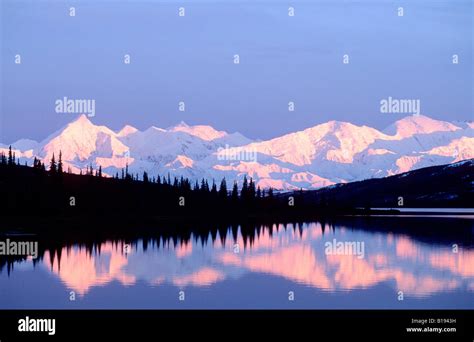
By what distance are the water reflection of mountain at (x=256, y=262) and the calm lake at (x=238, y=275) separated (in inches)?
3.8

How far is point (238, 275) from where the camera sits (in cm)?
7056

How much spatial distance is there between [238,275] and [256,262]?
9.82 m

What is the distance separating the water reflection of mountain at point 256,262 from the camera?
66562mm

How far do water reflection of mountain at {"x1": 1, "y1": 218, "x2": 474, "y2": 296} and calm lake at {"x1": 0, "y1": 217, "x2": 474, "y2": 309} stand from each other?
97mm

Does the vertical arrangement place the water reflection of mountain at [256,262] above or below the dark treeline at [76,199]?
below

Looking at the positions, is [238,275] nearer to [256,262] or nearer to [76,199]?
[256,262]

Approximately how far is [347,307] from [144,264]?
2569 cm

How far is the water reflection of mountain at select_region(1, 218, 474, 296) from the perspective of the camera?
66.6 meters
